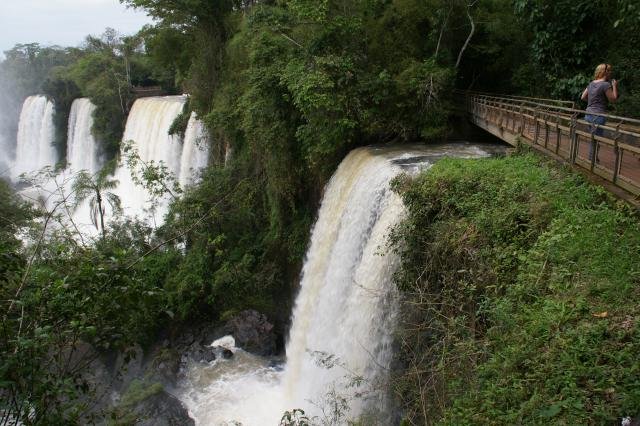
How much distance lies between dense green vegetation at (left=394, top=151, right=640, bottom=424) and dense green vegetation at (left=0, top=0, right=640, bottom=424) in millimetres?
28

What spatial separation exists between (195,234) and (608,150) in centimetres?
1415

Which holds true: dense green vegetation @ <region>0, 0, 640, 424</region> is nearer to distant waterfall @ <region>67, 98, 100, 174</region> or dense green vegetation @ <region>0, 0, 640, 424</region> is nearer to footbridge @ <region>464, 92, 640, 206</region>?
footbridge @ <region>464, 92, 640, 206</region>

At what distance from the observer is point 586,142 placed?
8.82 meters

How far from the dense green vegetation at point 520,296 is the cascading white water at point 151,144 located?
1982 cm

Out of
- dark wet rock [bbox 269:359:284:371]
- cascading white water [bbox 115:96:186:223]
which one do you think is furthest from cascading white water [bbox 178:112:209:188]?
dark wet rock [bbox 269:359:284:371]

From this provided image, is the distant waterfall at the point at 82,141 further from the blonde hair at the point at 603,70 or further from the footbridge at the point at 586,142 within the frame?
the blonde hair at the point at 603,70

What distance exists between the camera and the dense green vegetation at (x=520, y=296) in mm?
4543

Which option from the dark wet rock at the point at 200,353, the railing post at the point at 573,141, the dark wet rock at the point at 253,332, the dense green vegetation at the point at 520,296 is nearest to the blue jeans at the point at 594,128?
the railing post at the point at 573,141

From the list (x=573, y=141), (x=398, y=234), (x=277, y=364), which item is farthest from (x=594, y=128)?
(x=277, y=364)

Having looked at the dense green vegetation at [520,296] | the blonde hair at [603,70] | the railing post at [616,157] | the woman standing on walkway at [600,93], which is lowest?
the dense green vegetation at [520,296]

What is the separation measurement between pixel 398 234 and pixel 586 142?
3782 mm

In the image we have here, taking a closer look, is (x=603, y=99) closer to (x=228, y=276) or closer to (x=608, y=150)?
(x=608, y=150)

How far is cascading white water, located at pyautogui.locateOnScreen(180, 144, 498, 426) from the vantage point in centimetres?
878

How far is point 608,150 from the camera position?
756 cm
